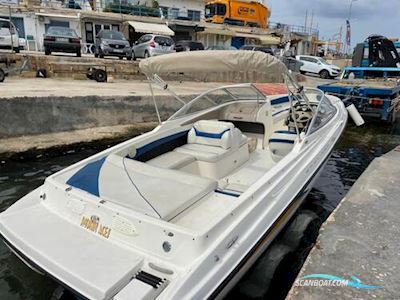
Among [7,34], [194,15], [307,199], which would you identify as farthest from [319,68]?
[307,199]

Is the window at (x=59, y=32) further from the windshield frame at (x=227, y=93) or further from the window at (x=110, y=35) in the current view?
the windshield frame at (x=227, y=93)

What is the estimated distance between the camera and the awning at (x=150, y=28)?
80.8ft

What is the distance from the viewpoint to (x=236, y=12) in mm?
35562

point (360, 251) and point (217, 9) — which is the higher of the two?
point (217, 9)

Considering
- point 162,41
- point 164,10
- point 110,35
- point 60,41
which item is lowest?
point 60,41

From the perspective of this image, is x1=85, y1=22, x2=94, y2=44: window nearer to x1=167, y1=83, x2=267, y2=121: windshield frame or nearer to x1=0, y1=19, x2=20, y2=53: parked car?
x1=0, y1=19, x2=20, y2=53: parked car

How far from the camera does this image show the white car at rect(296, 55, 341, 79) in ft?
72.8

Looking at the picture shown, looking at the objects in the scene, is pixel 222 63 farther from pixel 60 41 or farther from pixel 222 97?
pixel 60 41

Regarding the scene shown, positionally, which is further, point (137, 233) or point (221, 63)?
point (221, 63)

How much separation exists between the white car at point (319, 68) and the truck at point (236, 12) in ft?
47.3

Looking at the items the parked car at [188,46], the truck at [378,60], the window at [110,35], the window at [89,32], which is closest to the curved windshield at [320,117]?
the truck at [378,60]

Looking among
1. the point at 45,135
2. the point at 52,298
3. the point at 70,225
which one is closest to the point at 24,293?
the point at 52,298

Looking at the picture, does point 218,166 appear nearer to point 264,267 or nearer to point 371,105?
point 264,267

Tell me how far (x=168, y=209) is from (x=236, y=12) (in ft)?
120
